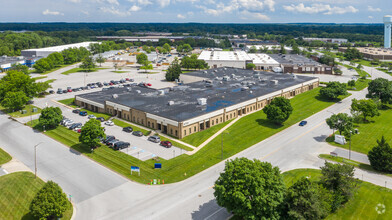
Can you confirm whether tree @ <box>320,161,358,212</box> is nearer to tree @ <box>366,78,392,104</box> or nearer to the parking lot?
the parking lot

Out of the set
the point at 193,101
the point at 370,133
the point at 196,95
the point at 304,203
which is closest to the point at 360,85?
the point at 370,133

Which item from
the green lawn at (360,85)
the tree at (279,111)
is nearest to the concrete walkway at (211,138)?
the tree at (279,111)

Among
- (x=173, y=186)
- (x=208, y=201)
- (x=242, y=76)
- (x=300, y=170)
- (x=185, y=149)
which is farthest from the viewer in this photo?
(x=242, y=76)

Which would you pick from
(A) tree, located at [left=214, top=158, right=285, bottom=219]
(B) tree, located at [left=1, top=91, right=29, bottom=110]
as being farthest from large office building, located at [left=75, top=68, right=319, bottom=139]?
(A) tree, located at [left=214, top=158, right=285, bottom=219]

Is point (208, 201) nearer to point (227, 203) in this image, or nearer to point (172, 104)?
point (227, 203)

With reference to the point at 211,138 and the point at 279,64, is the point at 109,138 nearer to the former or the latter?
the point at 211,138

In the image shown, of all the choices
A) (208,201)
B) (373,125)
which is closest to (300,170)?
(208,201)

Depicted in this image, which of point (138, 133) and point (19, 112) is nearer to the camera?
point (138, 133)
